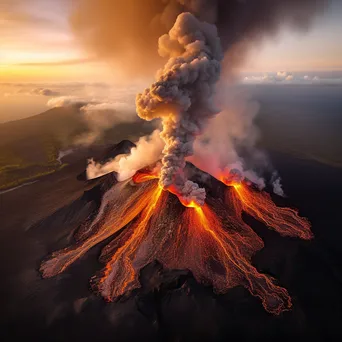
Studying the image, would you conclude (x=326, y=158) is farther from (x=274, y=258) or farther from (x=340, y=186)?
(x=274, y=258)

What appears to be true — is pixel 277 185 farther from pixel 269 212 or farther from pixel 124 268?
pixel 124 268

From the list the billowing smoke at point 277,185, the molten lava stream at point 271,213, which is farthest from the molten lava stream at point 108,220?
the billowing smoke at point 277,185

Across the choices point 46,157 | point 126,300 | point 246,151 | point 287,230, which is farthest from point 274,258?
point 46,157

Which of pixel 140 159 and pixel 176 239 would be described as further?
pixel 140 159

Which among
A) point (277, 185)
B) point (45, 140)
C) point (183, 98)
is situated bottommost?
point (45, 140)

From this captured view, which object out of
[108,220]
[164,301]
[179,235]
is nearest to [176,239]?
[179,235]

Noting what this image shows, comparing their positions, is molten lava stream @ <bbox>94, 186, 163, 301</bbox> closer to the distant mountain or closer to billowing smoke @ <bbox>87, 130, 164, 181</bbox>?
billowing smoke @ <bbox>87, 130, 164, 181</bbox>

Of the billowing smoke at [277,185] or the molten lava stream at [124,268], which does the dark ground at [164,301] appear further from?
the billowing smoke at [277,185]
